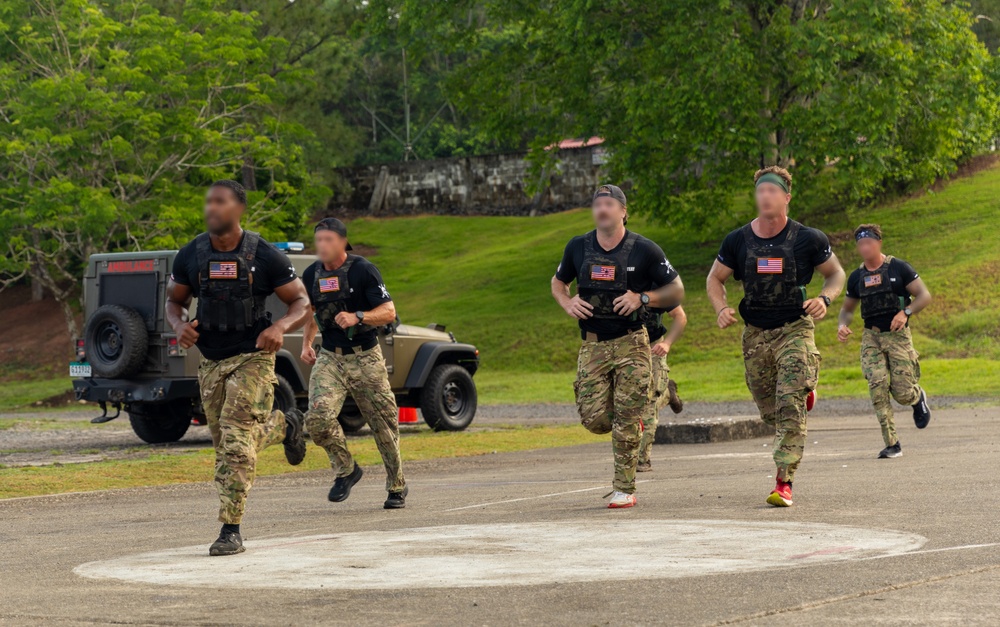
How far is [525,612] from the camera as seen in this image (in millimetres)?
5645

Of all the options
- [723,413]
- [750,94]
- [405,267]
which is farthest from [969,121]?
[405,267]

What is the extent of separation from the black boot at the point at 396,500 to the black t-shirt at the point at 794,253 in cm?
281

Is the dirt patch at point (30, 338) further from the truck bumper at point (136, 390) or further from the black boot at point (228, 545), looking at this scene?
the black boot at point (228, 545)

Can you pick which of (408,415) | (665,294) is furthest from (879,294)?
(408,415)

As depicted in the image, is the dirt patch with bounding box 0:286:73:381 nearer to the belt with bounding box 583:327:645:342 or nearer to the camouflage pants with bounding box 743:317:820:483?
the belt with bounding box 583:327:645:342

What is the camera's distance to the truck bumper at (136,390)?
56.0 feet

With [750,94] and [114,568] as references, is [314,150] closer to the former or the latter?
[750,94]

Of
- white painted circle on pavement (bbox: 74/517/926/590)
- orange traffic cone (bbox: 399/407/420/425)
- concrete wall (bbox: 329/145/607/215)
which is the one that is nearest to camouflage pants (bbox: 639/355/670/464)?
white painted circle on pavement (bbox: 74/517/926/590)

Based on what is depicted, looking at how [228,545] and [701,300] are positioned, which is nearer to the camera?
[228,545]

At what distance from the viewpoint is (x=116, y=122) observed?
1237 inches

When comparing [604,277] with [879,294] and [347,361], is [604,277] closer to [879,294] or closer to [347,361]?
[347,361]

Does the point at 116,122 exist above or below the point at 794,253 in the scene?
above

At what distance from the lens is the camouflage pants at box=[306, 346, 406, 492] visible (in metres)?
10.4

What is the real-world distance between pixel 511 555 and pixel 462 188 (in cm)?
5695
